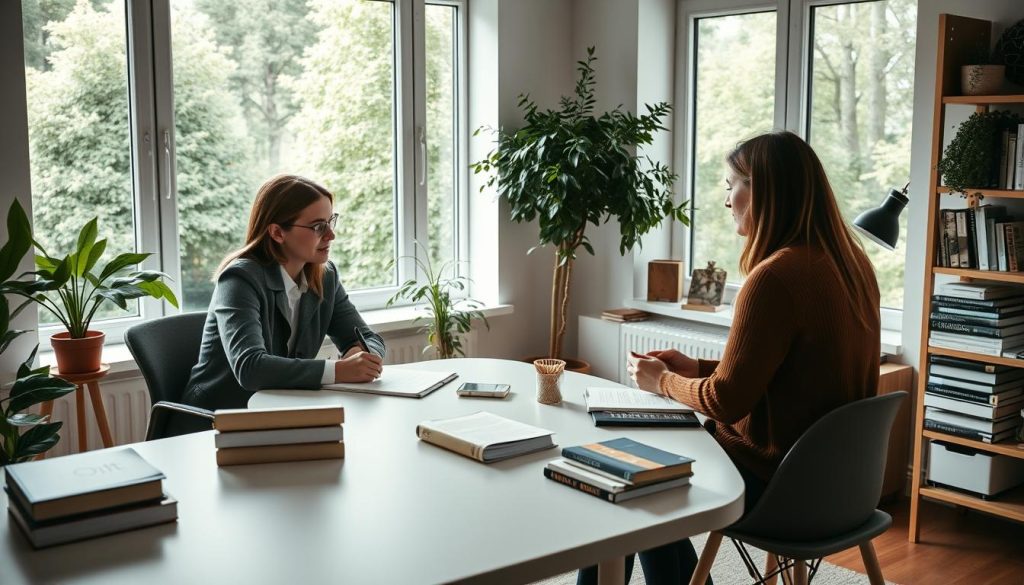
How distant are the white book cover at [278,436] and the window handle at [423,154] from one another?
2.83 meters

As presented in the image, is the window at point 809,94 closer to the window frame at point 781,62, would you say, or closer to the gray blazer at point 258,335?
the window frame at point 781,62

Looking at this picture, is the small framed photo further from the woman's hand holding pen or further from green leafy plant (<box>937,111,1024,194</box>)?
the woman's hand holding pen

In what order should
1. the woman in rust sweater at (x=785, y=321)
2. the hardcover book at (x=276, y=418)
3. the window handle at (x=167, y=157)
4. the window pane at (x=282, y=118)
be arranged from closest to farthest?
the hardcover book at (x=276, y=418), the woman in rust sweater at (x=785, y=321), the window handle at (x=167, y=157), the window pane at (x=282, y=118)

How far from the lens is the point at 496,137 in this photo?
471 cm

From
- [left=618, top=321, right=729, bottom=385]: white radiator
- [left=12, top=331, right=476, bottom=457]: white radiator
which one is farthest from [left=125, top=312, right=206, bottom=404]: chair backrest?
[left=618, top=321, right=729, bottom=385]: white radiator

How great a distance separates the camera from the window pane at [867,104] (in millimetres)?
3986

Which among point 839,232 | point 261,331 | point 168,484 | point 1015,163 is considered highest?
point 1015,163


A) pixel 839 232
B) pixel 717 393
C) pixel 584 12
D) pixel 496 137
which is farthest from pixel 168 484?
pixel 584 12

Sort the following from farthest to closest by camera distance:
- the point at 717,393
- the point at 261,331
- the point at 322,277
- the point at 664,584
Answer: the point at 322,277 → the point at 261,331 → the point at 664,584 → the point at 717,393

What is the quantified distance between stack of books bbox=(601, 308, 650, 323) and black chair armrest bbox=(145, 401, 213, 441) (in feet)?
7.53

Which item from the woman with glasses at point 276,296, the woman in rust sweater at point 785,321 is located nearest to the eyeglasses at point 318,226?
the woman with glasses at point 276,296

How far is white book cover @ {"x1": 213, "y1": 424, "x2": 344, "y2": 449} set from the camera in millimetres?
1947

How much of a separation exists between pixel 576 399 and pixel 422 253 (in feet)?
7.91

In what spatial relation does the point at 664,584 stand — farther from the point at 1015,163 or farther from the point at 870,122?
the point at 870,122
